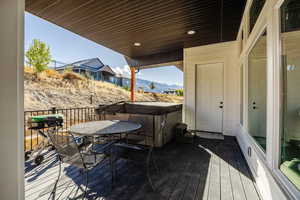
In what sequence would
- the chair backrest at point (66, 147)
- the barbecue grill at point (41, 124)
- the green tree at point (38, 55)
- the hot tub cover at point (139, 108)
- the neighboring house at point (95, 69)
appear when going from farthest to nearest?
1. the neighboring house at point (95, 69)
2. the green tree at point (38, 55)
3. the hot tub cover at point (139, 108)
4. the barbecue grill at point (41, 124)
5. the chair backrest at point (66, 147)

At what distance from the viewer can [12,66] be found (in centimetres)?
60

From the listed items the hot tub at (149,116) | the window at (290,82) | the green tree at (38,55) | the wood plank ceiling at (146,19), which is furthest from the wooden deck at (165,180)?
the green tree at (38,55)

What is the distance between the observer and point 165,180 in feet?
6.79

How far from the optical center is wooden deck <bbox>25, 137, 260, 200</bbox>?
1.77 m

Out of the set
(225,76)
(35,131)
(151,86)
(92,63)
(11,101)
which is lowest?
(35,131)

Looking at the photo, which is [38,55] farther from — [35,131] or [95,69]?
[95,69]

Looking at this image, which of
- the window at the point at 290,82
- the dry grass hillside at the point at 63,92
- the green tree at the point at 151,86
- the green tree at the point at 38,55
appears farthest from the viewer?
the green tree at the point at 151,86

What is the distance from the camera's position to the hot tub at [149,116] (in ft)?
10.7

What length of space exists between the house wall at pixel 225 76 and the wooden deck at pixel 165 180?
1692 millimetres

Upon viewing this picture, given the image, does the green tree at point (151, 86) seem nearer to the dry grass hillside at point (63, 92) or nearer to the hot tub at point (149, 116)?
the dry grass hillside at point (63, 92)

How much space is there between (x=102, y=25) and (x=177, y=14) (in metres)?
1.77

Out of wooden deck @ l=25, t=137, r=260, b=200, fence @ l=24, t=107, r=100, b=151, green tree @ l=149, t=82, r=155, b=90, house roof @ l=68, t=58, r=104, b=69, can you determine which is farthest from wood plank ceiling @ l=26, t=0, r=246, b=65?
house roof @ l=68, t=58, r=104, b=69

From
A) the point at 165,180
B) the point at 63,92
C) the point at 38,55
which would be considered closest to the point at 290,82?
the point at 165,180

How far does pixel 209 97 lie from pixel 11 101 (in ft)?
15.6
